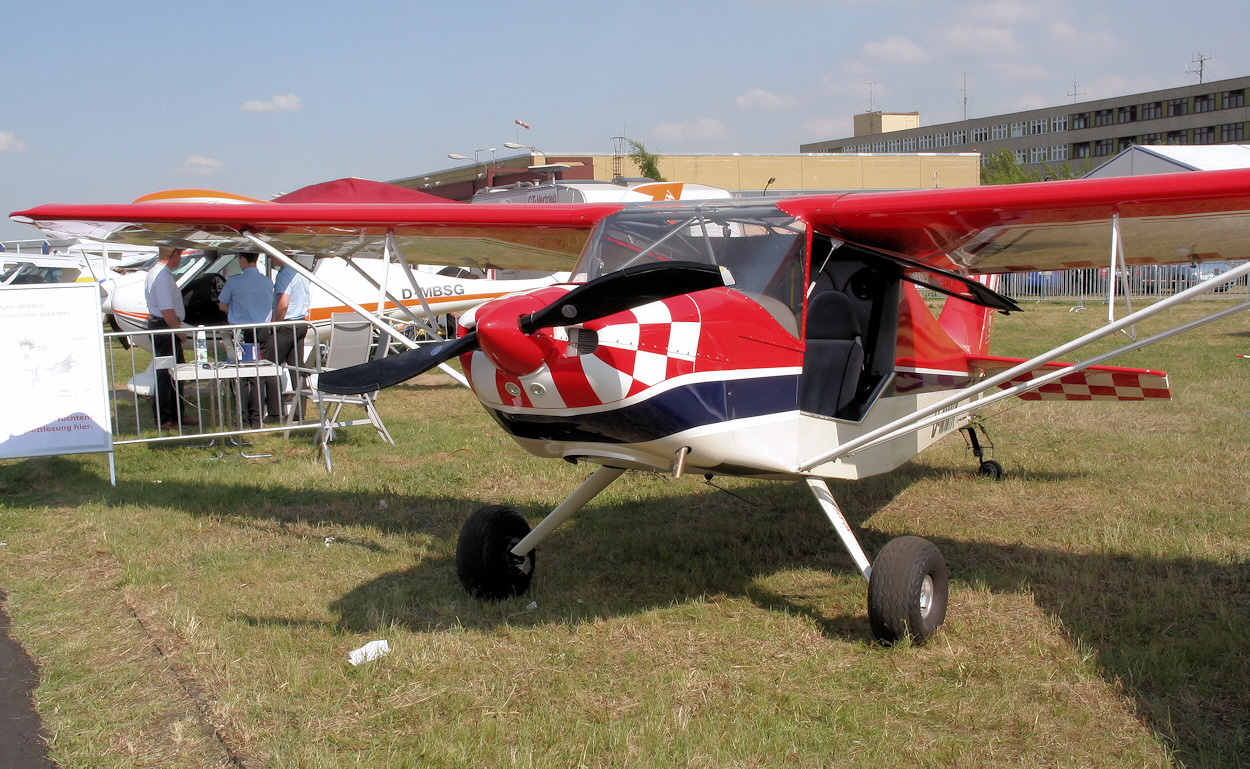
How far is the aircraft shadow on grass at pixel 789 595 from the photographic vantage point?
390cm

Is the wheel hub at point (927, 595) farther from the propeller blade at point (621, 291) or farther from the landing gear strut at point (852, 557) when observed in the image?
the propeller blade at point (621, 291)

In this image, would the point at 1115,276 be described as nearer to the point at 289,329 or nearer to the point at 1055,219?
the point at 1055,219

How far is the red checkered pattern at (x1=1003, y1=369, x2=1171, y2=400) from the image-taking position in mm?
6582

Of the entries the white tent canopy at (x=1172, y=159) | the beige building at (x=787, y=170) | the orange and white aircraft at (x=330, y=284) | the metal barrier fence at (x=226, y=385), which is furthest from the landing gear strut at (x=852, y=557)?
the beige building at (x=787, y=170)

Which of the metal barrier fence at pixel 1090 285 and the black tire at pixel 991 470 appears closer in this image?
the black tire at pixel 991 470

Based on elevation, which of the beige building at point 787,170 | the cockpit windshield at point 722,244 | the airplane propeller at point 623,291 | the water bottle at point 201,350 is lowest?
the water bottle at point 201,350

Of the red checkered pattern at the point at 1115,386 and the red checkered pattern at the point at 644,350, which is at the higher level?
the red checkered pattern at the point at 644,350

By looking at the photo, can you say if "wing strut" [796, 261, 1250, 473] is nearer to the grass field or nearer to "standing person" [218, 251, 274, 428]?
the grass field

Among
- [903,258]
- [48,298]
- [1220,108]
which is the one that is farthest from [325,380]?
[1220,108]

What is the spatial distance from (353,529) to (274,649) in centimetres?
224

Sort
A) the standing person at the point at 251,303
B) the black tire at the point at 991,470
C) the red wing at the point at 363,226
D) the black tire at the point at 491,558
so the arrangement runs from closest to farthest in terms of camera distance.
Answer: the black tire at the point at 491,558
the red wing at the point at 363,226
the black tire at the point at 991,470
the standing person at the point at 251,303

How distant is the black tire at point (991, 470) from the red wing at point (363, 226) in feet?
12.3

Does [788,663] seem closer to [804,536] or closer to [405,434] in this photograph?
[804,536]

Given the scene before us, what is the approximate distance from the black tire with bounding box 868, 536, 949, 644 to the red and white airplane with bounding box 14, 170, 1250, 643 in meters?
0.01
